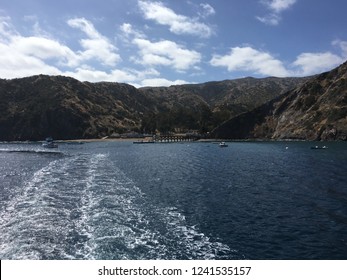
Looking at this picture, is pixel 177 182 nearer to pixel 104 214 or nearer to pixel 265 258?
pixel 104 214

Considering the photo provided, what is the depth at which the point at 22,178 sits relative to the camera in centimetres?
8150

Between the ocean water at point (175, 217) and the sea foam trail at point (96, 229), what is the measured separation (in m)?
0.10

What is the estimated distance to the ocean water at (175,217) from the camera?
3462 centimetres

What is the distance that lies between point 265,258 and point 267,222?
11656 millimetres

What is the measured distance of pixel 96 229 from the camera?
133 feet

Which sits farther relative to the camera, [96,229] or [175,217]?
[175,217]

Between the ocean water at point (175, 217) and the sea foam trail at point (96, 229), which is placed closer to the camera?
the sea foam trail at point (96, 229)

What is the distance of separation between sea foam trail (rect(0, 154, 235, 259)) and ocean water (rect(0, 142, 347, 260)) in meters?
0.10

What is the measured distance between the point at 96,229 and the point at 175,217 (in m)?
10.7

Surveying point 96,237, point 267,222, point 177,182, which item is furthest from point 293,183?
point 96,237

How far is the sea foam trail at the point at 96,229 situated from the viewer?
33875 millimetres

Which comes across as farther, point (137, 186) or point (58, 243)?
point (137, 186)

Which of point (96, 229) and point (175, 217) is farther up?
point (96, 229)
